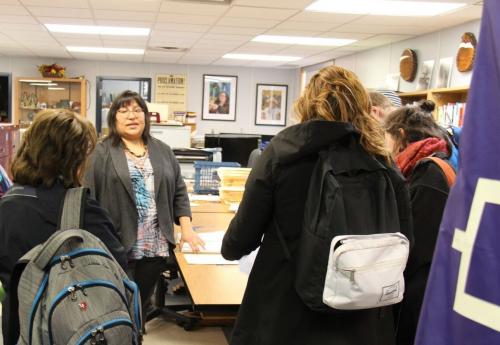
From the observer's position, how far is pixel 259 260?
146 cm

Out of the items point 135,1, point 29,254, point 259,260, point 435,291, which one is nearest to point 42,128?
point 29,254

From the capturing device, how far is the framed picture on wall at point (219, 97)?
35.1 feet

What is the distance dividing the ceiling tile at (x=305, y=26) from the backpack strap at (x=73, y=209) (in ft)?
14.3

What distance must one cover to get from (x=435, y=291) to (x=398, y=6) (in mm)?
4434

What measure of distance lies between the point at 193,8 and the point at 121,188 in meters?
3.09

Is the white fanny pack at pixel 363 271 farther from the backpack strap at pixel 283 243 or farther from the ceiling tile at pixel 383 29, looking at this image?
the ceiling tile at pixel 383 29

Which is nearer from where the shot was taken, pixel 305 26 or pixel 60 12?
pixel 60 12

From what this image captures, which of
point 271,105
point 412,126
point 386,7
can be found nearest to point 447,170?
point 412,126

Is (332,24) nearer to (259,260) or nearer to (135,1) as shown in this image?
(135,1)

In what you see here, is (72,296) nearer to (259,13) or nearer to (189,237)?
(189,237)

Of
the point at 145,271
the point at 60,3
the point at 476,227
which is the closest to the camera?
the point at 476,227

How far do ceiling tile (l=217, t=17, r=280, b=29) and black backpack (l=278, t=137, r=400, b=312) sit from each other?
14.0ft

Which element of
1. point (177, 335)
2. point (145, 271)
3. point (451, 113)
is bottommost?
point (177, 335)

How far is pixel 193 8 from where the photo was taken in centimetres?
492
